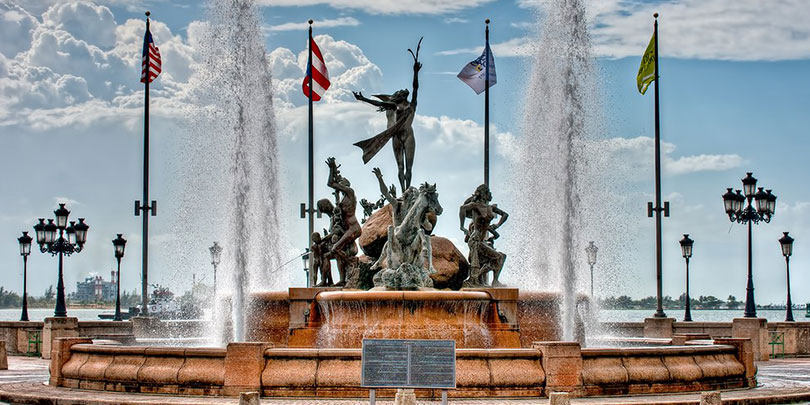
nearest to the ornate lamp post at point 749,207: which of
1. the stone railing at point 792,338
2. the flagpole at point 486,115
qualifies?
the stone railing at point 792,338

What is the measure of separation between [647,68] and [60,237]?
1894 cm

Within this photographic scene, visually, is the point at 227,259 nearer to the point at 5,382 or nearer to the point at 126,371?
the point at 5,382

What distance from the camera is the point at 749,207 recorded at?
3200 centimetres

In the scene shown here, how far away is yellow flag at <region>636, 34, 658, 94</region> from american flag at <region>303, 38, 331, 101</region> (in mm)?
10114

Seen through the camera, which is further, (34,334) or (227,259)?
(34,334)

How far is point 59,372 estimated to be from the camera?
18.5 metres

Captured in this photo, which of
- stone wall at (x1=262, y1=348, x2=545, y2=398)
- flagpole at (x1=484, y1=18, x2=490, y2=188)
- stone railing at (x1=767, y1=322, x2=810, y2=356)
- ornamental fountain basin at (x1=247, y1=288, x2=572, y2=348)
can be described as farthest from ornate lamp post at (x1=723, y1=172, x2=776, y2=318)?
stone wall at (x1=262, y1=348, x2=545, y2=398)

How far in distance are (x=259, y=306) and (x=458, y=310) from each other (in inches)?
190

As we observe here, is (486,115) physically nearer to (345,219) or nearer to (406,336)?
(345,219)

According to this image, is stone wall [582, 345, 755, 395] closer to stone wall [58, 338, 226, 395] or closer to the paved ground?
the paved ground

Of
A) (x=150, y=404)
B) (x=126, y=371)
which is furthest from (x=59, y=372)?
(x=150, y=404)

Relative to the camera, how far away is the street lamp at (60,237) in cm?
3403

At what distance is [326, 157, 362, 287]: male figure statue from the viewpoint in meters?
23.9

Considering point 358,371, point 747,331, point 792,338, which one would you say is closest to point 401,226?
point 358,371
